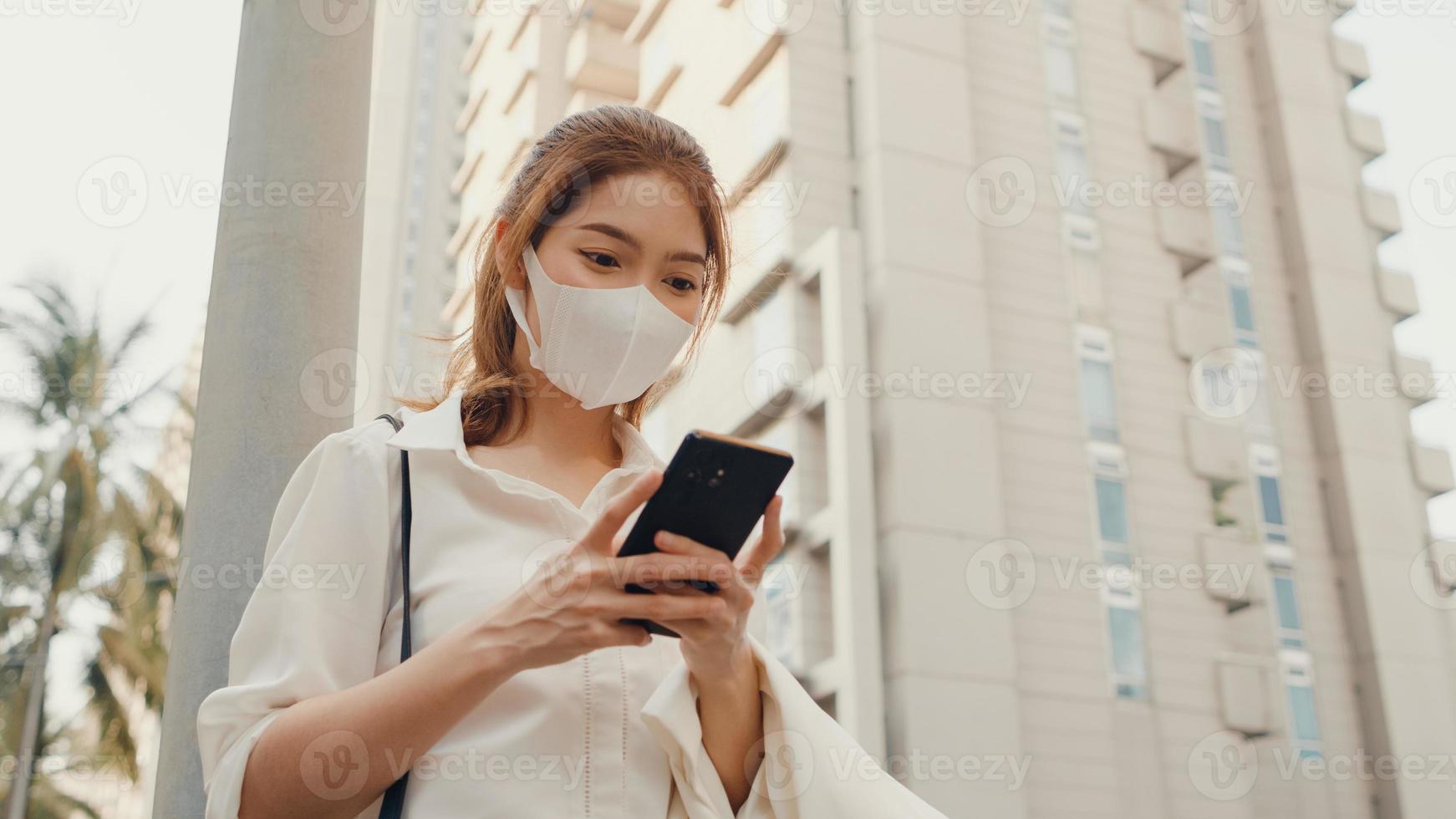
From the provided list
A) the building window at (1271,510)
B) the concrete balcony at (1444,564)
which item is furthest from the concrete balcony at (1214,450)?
the concrete balcony at (1444,564)

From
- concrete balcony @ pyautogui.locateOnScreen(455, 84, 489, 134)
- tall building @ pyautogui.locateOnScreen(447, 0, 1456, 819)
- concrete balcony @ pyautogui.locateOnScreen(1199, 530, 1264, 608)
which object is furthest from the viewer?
concrete balcony @ pyautogui.locateOnScreen(455, 84, 489, 134)

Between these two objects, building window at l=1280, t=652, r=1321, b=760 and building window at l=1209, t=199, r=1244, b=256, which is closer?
building window at l=1280, t=652, r=1321, b=760

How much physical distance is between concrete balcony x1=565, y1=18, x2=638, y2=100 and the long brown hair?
24.3m

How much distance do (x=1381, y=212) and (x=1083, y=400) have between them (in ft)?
24.5

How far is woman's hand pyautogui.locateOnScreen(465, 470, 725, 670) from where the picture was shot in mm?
1558

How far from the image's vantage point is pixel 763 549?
Answer: 1760 millimetres

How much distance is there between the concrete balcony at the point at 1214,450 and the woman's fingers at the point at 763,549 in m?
18.0

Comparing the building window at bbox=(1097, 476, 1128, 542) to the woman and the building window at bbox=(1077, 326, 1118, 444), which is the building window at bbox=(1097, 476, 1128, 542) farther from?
the woman

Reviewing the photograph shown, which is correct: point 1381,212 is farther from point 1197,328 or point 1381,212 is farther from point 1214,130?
point 1197,328

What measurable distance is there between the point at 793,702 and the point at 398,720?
0.57 m

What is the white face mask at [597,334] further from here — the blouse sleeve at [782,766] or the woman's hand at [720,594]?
the blouse sleeve at [782,766]

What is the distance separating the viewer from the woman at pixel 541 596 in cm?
158

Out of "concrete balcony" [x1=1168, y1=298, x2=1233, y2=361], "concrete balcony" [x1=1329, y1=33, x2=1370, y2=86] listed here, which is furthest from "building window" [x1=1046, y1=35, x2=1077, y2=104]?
"concrete balcony" [x1=1329, y1=33, x2=1370, y2=86]


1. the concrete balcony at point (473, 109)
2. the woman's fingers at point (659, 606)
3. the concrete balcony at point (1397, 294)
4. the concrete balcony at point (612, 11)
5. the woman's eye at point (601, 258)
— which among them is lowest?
the woman's fingers at point (659, 606)
